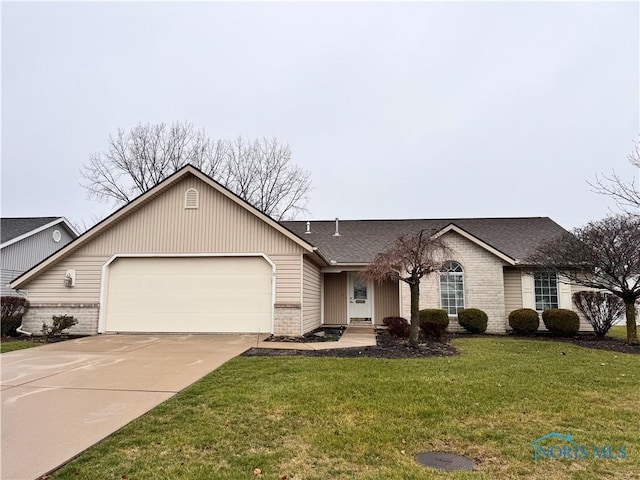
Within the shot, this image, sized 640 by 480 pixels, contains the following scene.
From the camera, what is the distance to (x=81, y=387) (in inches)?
243

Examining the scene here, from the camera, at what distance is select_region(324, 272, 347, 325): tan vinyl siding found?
56.5 feet

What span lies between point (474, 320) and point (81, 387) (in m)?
12.3

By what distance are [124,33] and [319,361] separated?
42.7 ft

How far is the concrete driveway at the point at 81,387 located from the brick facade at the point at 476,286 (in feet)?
24.7

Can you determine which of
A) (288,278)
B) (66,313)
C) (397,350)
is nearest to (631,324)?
(397,350)

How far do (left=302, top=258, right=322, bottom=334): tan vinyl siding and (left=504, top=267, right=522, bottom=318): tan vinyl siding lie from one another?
7461 millimetres

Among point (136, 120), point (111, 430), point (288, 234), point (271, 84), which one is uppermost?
point (136, 120)

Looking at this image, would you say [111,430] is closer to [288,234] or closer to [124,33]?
[288,234]

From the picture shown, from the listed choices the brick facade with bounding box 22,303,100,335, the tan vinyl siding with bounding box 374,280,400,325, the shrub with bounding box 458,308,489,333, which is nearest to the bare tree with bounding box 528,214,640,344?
the shrub with bounding box 458,308,489,333

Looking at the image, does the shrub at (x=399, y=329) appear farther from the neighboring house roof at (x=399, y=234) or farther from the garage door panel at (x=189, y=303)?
the garage door panel at (x=189, y=303)

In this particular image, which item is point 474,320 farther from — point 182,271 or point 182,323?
point 182,271

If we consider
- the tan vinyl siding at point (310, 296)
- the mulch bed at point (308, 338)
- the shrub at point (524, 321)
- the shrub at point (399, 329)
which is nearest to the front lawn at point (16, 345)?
the mulch bed at point (308, 338)

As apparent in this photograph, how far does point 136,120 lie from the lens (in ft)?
87.0

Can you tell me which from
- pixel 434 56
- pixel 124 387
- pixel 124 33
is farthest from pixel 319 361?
pixel 124 33
